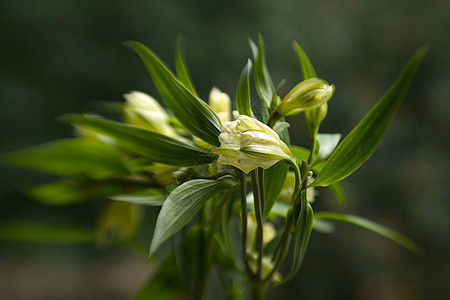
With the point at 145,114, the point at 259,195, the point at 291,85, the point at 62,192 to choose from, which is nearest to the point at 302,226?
the point at 259,195

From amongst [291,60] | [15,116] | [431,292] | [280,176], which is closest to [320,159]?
[280,176]

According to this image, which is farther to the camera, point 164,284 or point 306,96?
point 164,284

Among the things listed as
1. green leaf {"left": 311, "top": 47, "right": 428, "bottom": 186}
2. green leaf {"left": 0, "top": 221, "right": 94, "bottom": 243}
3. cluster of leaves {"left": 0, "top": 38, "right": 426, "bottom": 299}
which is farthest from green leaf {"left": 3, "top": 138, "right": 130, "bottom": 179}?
green leaf {"left": 311, "top": 47, "right": 428, "bottom": 186}

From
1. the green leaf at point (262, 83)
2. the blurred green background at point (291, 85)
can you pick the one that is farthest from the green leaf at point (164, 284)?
Answer: the blurred green background at point (291, 85)

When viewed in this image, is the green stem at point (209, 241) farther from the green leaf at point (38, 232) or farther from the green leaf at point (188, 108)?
the green leaf at point (38, 232)

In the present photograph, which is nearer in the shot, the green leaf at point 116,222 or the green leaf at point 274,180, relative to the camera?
the green leaf at point 274,180

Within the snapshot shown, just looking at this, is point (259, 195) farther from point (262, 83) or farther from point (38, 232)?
point (38, 232)
